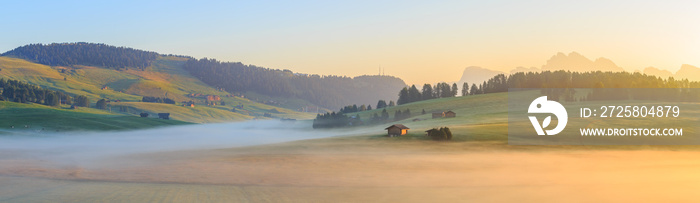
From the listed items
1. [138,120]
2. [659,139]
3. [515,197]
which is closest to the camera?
[515,197]

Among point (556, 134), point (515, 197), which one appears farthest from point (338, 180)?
point (556, 134)

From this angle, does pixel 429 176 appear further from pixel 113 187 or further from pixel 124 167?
pixel 124 167

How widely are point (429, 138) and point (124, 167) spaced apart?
163 ft

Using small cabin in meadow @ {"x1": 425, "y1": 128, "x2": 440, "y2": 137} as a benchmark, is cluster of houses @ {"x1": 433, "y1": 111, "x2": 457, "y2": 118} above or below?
above

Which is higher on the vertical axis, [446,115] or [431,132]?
[446,115]

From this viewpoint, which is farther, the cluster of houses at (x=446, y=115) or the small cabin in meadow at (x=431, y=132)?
the cluster of houses at (x=446, y=115)

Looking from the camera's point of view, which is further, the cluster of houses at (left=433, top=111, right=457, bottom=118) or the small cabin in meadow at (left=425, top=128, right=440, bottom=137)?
the cluster of houses at (left=433, top=111, right=457, bottom=118)

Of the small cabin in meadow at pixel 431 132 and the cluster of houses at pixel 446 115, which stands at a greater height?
the cluster of houses at pixel 446 115

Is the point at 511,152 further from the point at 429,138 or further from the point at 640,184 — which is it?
the point at 640,184

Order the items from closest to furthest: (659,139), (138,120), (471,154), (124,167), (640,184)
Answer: (640,184), (124,167), (471,154), (659,139), (138,120)

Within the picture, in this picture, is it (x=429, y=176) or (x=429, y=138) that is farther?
(x=429, y=138)

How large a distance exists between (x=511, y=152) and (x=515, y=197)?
42960mm

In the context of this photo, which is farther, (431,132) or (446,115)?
(446,115)

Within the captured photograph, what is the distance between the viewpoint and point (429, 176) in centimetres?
4944
